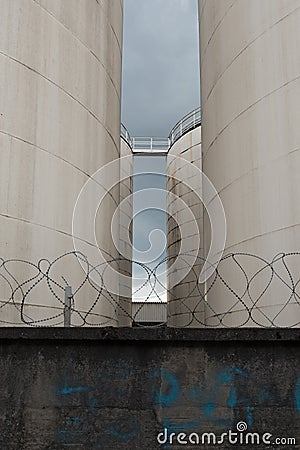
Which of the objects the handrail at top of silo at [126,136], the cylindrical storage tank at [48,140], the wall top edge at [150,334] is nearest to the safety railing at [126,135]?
the handrail at top of silo at [126,136]

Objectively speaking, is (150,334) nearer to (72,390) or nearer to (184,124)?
(72,390)

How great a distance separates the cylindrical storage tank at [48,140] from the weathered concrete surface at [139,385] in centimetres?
206

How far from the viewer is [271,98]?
9.31 metres

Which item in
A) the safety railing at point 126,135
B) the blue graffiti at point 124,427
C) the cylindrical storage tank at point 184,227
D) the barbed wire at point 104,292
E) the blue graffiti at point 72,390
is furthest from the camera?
the safety railing at point 126,135

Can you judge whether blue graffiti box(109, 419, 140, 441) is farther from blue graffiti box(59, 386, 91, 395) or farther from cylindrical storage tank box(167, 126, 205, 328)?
cylindrical storage tank box(167, 126, 205, 328)

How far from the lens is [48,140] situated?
9445 millimetres

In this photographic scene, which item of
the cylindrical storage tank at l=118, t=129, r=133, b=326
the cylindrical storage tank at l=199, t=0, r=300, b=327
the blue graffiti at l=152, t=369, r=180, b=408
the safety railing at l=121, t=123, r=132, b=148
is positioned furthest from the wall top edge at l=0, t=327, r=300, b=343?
the safety railing at l=121, t=123, r=132, b=148

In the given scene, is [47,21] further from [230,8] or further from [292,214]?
[292,214]

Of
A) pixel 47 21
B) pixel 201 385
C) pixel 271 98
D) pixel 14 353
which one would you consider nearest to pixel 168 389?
pixel 201 385

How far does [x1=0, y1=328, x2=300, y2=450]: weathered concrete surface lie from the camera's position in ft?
18.9

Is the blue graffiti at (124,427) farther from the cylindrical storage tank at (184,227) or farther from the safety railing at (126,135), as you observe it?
the safety railing at (126,135)

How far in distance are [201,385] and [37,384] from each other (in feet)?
5.00

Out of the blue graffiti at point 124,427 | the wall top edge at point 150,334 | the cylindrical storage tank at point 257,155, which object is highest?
the cylindrical storage tank at point 257,155

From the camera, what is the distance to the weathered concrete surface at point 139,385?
5.77 metres
